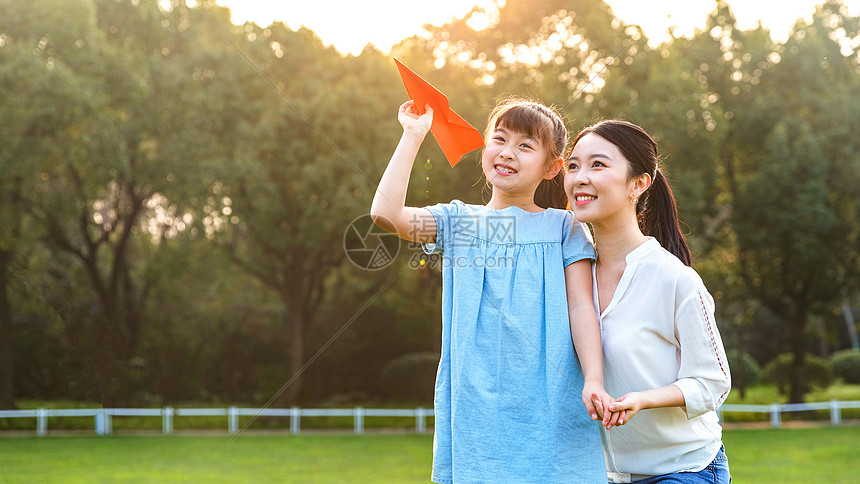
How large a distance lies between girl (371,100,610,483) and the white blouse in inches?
4.3

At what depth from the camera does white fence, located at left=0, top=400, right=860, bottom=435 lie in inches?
577

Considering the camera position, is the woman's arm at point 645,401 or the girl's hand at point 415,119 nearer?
the woman's arm at point 645,401

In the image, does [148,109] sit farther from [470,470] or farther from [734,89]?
[470,470]

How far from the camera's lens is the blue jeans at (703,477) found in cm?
218

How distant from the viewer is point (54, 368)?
16.5m

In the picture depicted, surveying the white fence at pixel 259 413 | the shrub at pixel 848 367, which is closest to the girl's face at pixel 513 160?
the white fence at pixel 259 413

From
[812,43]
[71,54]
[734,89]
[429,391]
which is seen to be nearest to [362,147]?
[71,54]

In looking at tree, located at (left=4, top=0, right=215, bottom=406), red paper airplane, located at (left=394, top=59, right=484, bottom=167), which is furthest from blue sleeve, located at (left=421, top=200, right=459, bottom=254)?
tree, located at (left=4, top=0, right=215, bottom=406)

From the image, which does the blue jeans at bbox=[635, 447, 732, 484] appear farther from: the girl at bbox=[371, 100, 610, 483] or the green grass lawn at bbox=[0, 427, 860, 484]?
the green grass lawn at bbox=[0, 427, 860, 484]

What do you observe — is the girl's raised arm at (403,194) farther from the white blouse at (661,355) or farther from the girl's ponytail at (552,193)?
the white blouse at (661,355)

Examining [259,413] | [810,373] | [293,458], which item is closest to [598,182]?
[293,458]

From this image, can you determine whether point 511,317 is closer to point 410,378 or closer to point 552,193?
point 552,193

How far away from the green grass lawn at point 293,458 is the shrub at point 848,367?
11708mm

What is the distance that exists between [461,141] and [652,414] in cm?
102
